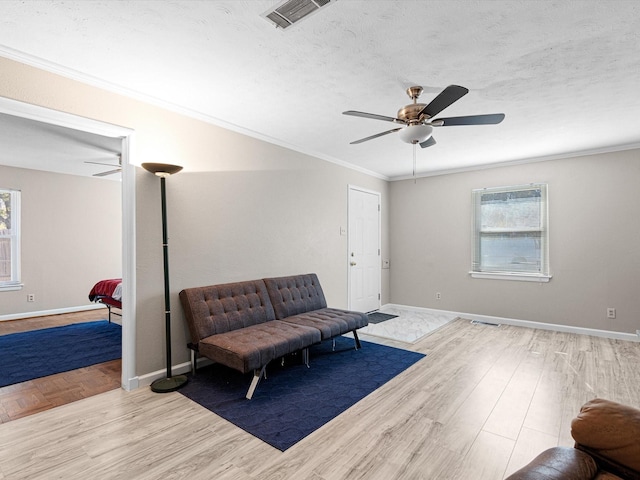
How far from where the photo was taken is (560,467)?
1.07 meters

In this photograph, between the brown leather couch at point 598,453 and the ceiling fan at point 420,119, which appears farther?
the ceiling fan at point 420,119

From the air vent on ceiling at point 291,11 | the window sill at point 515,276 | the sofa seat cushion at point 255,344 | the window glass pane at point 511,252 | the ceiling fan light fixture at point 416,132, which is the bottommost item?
the sofa seat cushion at point 255,344

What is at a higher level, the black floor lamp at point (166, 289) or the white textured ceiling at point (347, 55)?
the white textured ceiling at point (347, 55)

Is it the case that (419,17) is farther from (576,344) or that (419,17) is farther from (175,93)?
(576,344)

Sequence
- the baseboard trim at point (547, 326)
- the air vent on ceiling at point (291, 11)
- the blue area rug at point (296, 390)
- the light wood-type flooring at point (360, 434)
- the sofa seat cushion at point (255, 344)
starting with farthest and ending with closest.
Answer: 1. the baseboard trim at point (547, 326)
2. the sofa seat cushion at point (255, 344)
3. the blue area rug at point (296, 390)
4. the light wood-type flooring at point (360, 434)
5. the air vent on ceiling at point (291, 11)

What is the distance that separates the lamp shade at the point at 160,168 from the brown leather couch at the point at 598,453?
292 centimetres

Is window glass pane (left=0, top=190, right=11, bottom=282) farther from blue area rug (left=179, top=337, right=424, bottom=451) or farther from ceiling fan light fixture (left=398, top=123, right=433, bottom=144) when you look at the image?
ceiling fan light fixture (left=398, top=123, right=433, bottom=144)

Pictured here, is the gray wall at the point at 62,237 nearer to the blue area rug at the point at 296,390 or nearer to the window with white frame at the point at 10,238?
the window with white frame at the point at 10,238

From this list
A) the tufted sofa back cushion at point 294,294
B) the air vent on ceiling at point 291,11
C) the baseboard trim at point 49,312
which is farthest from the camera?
the baseboard trim at point 49,312

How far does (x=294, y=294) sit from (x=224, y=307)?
0.99 metres

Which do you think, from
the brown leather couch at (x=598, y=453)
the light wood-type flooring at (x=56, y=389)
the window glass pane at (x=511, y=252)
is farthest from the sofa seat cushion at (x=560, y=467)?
the window glass pane at (x=511, y=252)

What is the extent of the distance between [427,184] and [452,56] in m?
3.92

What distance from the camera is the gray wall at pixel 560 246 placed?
4348 mm

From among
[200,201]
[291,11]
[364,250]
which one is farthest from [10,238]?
[291,11]
